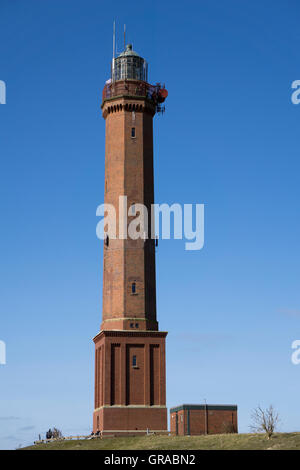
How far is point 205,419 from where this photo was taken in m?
72.3

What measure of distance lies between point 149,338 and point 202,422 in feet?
30.7

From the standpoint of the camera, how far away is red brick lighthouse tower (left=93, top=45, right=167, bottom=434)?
230 feet

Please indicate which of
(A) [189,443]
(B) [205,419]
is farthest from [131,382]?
(A) [189,443]

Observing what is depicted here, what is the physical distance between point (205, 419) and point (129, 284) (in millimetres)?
14481

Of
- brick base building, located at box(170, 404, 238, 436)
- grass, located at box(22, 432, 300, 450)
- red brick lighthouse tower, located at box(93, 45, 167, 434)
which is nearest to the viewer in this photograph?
grass, located at box(22, 432, 300, 450)

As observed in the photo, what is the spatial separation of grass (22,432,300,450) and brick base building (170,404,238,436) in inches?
269

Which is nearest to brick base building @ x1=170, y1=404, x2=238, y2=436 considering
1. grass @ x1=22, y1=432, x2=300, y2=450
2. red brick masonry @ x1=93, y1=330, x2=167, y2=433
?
red brick masonry @ x1=93, y1=330, x2=167, y2=433

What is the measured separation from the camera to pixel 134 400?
70.2 m

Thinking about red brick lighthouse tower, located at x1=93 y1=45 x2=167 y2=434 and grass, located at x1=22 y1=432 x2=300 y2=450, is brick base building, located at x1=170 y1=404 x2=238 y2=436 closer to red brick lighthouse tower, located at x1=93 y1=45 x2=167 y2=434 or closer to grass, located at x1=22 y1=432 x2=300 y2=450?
red brick lighthouse tower, located at x1=93 y1=45 x2=167 y2=434

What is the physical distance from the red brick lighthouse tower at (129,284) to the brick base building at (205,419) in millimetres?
3144

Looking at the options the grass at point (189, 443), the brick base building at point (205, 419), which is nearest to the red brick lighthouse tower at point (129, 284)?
the brick base building at point (205, 419)
